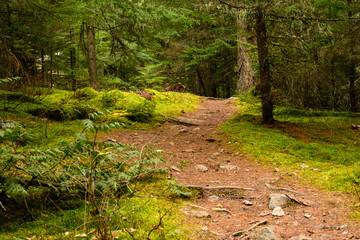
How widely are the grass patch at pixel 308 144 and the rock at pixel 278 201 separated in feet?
2.68

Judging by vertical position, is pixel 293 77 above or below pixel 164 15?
below

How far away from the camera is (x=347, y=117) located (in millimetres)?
8695

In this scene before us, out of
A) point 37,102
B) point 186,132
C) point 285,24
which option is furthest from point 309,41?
point 37,102

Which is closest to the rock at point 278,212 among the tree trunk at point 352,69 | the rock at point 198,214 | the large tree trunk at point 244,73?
the rock at point 198,214

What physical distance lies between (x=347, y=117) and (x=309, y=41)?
12.1ft

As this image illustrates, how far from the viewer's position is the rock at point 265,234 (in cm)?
244

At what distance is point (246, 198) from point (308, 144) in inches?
121

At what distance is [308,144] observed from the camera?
5.88 meters

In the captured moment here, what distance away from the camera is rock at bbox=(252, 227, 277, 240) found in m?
2.44

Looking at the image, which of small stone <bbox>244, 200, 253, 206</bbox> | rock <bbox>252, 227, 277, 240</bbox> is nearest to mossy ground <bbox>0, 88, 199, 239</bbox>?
rock <bbox>252, 227, 277, 240</bbox>

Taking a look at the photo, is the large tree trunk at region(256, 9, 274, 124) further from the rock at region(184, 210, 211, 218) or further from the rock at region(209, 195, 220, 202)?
the rock at region(184, 210, 211, 218)

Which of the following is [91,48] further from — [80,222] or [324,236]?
[324,236]

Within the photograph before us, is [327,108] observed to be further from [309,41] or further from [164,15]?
[164,15]

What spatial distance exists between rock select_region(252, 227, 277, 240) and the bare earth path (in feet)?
0.42
